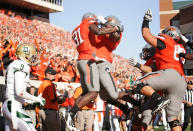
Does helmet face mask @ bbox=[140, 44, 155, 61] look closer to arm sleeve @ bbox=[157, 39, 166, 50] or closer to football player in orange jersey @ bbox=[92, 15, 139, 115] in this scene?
football player in orange jersey @ bbox=[92, 15, 139, 115]

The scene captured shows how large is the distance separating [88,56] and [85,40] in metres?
0.32

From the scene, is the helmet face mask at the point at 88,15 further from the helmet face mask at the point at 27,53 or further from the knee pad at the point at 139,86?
the knee pad at the point at 139,86

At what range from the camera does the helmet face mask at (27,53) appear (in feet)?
15.5

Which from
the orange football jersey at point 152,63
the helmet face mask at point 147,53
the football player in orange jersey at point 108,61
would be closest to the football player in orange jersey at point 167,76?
the football player in orange jersey at point 108,61

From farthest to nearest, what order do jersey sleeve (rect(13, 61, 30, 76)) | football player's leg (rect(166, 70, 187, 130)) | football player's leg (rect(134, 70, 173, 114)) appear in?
1. football player's leg (rect(166, 70, 187, 130))
2. football player's leg (rect(134, 70, 173, 114))
3. jersey sleeve (rect(13, 61, 30, 76))

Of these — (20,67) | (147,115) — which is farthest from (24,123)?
(147,115)

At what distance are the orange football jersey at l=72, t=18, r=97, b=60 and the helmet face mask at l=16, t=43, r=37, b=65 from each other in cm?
91

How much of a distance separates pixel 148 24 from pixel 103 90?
4.81ft

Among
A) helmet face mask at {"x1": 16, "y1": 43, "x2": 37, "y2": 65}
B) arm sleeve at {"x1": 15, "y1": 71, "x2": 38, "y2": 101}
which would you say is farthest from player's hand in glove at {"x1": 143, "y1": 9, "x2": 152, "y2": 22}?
arm sleeve at {"x1": 15, "y1": 71, "x2": 38, "y2": 101}

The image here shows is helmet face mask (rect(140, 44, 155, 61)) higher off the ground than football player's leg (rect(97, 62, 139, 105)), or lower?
higher

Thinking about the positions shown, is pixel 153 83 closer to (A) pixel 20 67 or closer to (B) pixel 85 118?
(A) pixel 20 67

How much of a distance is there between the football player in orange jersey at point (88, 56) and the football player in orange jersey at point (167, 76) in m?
0.71

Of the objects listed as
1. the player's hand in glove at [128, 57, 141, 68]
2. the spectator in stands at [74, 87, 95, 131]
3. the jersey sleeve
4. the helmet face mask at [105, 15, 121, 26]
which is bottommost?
the spectator in stands at [74, 87, 95, 131]

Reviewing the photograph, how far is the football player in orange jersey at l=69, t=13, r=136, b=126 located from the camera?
16.6 ft
